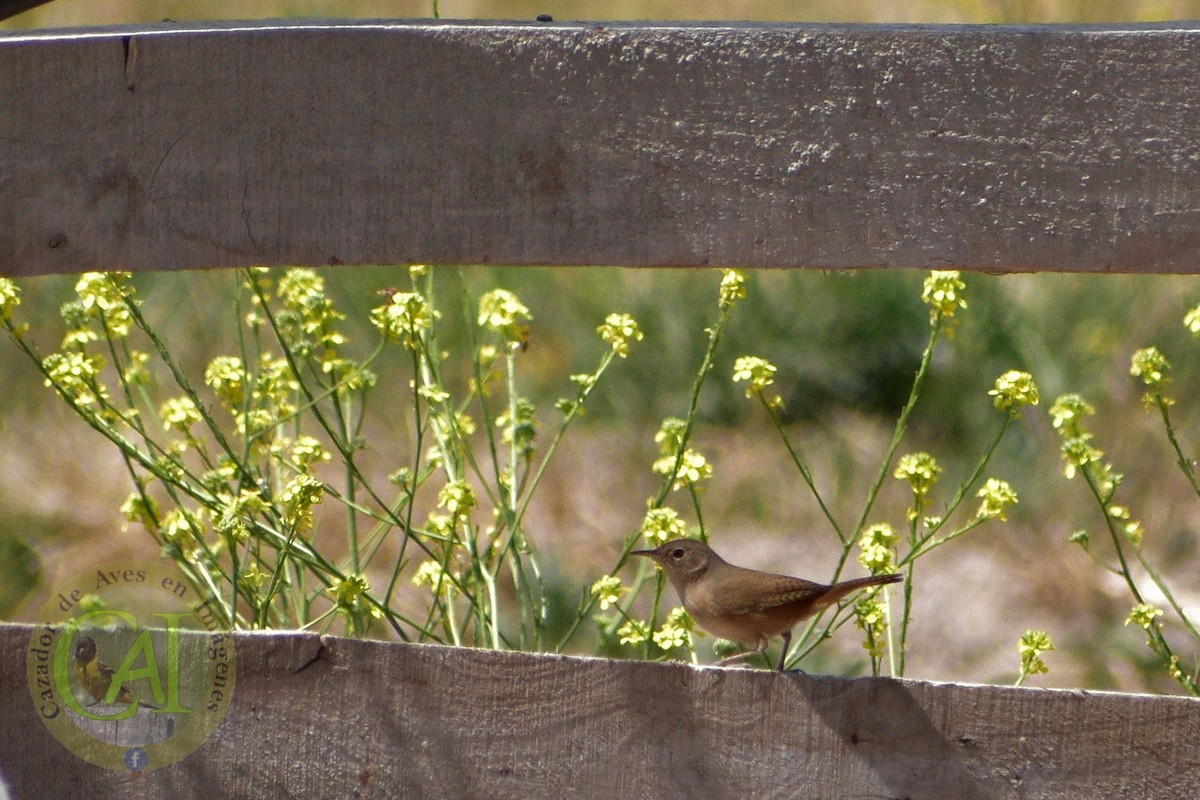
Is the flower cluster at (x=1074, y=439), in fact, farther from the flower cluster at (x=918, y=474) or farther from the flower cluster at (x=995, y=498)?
the flower cluster at (x=918, y=474)

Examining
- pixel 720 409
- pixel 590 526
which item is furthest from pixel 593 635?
pixel 720 409

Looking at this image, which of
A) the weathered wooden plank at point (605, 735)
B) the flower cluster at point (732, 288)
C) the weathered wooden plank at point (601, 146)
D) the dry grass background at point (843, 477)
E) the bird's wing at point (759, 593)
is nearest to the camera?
the weathered wooden plank at point (601, 146)

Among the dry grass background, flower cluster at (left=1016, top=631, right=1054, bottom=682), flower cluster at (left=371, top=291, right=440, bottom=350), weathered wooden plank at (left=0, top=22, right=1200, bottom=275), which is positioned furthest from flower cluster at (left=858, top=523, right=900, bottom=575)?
the dry grass background

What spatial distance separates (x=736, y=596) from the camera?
8.43ft

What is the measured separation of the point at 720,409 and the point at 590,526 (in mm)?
851

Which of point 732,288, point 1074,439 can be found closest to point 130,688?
point 732,288

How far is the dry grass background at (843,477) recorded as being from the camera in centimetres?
497

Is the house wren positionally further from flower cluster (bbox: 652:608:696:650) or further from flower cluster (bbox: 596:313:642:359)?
flower cluster (bbox: 596:313:642:359)

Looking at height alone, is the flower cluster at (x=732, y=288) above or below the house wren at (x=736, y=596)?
above

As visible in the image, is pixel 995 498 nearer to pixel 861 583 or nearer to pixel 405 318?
pixel 861 583

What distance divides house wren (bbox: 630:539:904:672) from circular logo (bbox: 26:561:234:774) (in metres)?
0.91

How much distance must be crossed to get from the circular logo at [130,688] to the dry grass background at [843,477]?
8.81 ft

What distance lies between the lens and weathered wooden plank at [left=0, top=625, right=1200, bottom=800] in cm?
186

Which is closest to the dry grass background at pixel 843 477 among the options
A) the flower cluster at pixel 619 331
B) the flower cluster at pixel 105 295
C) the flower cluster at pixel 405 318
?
the flower cluster at pixel 619 331
